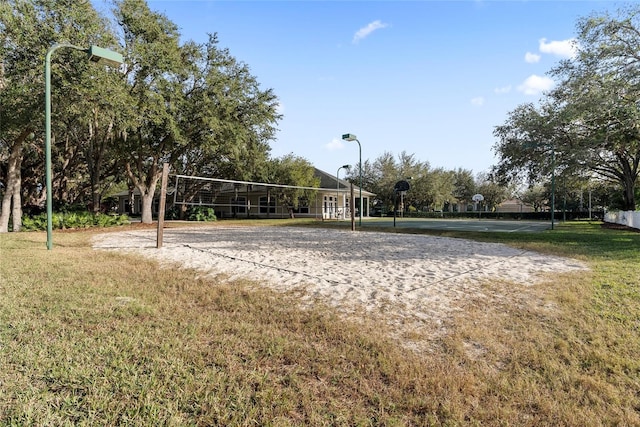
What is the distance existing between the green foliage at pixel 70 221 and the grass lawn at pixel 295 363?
11626 millimetres

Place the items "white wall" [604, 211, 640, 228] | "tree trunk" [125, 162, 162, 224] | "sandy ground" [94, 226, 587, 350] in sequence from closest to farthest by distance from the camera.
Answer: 1. "sandy ground" [94, 226, 587, 350]
2. "white wall" [604, 211, 640, 228]
3. "tree trunk" [125, 162, 162, 224]

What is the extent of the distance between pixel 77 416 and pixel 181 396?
559 millimetres

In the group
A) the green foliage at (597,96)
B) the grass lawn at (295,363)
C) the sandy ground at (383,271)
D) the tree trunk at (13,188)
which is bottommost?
the grass lawn at (295,363)

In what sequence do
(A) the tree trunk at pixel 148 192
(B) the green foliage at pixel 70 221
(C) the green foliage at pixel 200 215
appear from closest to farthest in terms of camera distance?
(B) the green foliage at pixel 70 221
(A) the tree trunk at pixel 148 192
(C) the green foliage at pixel 200 215

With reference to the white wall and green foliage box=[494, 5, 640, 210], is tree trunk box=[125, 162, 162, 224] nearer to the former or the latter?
green foliage box=[494, 5, 640, 210]

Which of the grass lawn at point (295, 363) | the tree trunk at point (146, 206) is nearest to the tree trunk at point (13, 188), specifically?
the tree trunk at point (146, 206)

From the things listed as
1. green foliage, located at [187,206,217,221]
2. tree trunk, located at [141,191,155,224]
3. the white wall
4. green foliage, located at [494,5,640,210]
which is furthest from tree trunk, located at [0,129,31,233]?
the white wall

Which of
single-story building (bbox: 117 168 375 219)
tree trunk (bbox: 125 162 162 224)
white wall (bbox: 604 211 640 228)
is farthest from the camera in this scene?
single-story building (bbox: 117 168 375 219)

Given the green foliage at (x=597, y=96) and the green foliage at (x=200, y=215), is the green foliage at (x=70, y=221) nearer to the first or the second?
the green foliage at (x=200, y=215)

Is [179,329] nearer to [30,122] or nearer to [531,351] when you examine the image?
[531,351]

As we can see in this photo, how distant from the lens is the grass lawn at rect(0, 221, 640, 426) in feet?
6.82

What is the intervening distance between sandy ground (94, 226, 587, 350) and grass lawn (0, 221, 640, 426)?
1.31ft

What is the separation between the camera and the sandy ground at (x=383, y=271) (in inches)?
158

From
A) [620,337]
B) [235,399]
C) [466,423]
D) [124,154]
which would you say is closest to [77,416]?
[235,399]
